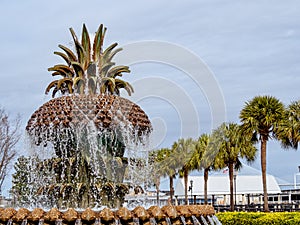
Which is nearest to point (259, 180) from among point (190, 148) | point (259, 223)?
point (190, 148)

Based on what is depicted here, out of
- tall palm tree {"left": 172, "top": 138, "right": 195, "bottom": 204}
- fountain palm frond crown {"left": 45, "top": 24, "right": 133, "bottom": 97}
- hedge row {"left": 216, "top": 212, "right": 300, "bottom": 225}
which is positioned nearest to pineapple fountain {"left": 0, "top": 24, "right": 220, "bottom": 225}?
fountain palm frond crown {"left": 45, "top": 24, "right": 133, "bottom": 97}

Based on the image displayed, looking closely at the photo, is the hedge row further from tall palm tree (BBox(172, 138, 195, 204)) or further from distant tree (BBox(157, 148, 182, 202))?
distant tree (BBox(157, 148, 182, 202))

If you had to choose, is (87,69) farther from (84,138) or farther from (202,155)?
(202,155)

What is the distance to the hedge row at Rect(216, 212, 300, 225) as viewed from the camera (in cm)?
2181

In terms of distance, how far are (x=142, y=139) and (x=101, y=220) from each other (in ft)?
11.5

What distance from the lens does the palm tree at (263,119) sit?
3192 centimetres

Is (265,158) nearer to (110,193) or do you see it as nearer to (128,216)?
(110,193)

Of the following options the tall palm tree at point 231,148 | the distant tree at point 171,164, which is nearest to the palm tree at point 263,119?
the tall palm tree at point 231,148

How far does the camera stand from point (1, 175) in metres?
35.5

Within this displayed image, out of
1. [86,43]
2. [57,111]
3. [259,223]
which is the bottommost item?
[259,223]

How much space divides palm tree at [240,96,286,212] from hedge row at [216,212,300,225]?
780cm

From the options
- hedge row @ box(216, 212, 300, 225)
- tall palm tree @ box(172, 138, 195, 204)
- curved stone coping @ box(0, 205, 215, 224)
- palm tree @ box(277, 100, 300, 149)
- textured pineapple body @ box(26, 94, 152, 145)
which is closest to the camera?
curved stone coping @ box(0, 205, 215, 224)

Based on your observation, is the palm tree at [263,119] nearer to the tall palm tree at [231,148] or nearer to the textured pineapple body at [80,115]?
the tall palm tree at [231,148]

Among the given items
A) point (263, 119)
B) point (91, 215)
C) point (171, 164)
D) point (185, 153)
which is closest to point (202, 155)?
point (185, 153)
